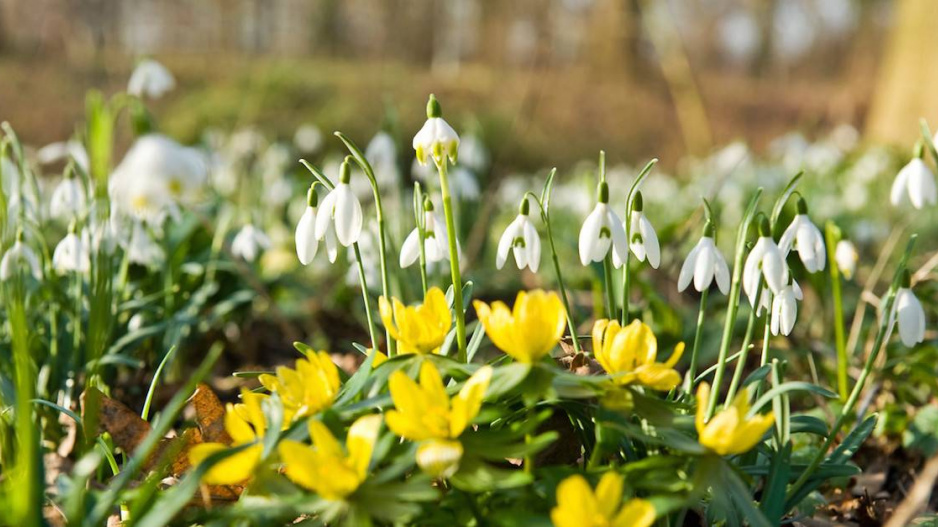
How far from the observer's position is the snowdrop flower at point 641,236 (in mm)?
1367

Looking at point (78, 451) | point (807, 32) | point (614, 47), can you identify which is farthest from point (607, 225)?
point (807, 32)

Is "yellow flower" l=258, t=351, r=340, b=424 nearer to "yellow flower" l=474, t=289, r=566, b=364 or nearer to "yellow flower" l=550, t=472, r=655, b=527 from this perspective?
"yellow flower" l=474, t=289, r=566, b=364

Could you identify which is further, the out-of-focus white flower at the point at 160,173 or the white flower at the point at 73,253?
the white flower at the point at 73,253

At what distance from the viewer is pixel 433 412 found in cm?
104

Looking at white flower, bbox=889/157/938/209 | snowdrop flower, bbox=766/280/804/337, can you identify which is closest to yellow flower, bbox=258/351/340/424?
snowdrop flower, bbox=766/280/804/337

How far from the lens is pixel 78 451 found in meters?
1.82

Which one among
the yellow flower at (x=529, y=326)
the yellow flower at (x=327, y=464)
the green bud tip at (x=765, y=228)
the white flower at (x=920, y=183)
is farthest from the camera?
the white flower at (x=920, y=183)

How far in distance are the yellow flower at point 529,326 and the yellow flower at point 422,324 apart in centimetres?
12

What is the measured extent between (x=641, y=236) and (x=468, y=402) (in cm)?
50

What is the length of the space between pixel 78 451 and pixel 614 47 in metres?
16.6


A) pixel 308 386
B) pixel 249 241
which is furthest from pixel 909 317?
pixel 249 241

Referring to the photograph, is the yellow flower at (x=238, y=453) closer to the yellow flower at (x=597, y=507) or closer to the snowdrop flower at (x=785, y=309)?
the yellow flower at (x=597, y=507)

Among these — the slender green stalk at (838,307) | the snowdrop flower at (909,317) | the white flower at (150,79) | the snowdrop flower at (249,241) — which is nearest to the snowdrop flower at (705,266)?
the snowdrop flower at (909,317)

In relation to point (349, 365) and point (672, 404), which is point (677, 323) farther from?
point (672, 404)
